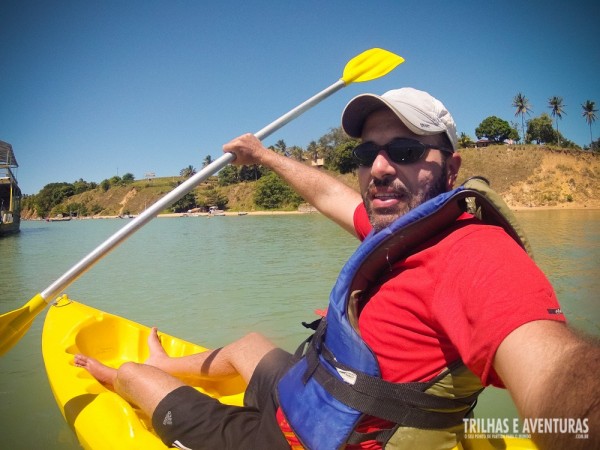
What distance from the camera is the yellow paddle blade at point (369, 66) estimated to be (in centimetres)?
355

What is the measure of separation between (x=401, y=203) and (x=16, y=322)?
2.40m

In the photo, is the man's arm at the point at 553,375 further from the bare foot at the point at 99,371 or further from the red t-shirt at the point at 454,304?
the bare foot at the point at 99,371

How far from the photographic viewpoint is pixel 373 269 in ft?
4.39

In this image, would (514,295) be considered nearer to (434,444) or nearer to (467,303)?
(467,303)

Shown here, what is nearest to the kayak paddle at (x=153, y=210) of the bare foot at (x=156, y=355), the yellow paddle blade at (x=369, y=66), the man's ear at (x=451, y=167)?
the yellow paddle blade at (x=369, y=66)

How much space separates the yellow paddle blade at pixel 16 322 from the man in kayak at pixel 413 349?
3.09 feet

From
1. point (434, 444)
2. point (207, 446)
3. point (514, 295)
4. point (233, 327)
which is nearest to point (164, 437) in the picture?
point (207, 446)

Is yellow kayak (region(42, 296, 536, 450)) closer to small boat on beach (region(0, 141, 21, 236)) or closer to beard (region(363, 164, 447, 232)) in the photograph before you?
beard (region(363, 164, 447, 232))

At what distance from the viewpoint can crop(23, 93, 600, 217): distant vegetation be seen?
43.7m

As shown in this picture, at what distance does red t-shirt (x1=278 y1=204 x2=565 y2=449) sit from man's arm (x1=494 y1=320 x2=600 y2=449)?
0.03 metres

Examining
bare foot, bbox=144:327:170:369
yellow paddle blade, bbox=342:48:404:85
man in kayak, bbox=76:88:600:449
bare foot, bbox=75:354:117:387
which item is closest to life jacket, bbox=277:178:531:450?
man in kayak, bbox=76:88:600:449

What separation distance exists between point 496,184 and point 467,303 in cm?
5010

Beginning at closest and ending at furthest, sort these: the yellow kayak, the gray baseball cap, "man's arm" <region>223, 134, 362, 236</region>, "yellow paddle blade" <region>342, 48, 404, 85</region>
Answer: the gray baseball cap
the yellow kayak
"man's arm" <region>223, 134, 362, 236</region>
"yellow paddle blade" <region>342, 48, 404, 85</region>

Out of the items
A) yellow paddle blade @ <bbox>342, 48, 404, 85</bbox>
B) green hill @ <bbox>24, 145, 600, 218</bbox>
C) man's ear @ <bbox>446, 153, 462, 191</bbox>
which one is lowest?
green hill @ <bbox>24, 145, 600, 218</bbox>
